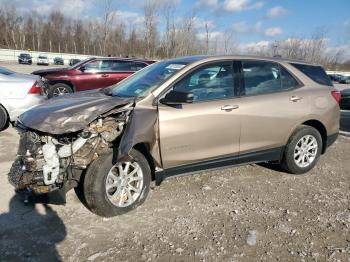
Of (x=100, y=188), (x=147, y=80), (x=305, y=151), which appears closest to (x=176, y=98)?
(x=147, y=80)

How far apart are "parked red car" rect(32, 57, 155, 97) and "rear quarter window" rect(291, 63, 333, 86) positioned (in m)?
7.67

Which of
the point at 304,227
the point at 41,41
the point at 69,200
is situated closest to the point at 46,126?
the point at 69,200

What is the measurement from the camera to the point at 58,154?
12.2ft

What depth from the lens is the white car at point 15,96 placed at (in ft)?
23.6

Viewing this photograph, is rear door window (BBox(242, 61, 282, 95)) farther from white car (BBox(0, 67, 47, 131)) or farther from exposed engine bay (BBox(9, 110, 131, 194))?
white car (BBox(0, 67, 47, 131))

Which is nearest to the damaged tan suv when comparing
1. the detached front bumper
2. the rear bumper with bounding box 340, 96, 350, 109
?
the detached front bumper

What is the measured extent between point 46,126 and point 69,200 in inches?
42.8

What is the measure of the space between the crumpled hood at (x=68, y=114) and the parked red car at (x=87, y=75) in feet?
24.5

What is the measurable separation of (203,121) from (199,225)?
1.25m

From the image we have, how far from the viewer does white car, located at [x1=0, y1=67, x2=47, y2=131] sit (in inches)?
283

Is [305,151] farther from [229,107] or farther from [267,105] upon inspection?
[229,107]

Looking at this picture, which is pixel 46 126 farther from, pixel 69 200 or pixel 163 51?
pixel 163 51

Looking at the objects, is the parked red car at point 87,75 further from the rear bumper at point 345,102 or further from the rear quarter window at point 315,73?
the rear quarter window at point 315,73

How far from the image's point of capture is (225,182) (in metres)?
5.05
